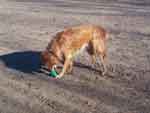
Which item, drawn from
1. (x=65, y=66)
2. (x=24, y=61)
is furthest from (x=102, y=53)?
(x=24, y=61)

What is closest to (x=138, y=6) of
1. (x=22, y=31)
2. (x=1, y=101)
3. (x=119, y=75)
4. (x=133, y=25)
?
(x=133, y=25)

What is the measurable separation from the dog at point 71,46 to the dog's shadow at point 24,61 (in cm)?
72

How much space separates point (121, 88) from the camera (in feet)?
28.6

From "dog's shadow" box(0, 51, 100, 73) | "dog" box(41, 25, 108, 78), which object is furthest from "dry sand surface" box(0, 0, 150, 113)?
"dog" box(41, 25, 108, 78)

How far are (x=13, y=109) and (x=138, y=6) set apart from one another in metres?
17.7

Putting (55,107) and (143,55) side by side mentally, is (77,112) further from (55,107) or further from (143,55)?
(143,55)

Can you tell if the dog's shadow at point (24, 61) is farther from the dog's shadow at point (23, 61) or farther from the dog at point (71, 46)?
the dog at point (71, 46)

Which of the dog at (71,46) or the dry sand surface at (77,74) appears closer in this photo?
the dry sand surface at (77,74)

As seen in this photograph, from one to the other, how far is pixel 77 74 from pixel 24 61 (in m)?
2.23

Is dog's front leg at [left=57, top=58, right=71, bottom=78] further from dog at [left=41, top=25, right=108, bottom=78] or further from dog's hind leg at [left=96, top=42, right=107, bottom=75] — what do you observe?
dog's hind leg at [left=96, top=42, right=107, bottom=75]

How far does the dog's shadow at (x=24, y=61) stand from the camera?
1069 cm

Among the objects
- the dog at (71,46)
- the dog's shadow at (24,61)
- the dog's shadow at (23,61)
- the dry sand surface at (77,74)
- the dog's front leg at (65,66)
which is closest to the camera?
the dry sand surface at (77,74)

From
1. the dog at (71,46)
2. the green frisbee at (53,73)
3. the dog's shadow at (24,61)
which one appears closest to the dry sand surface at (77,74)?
the dog's shadow at (24,61)

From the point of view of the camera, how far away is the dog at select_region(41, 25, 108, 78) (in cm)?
957
